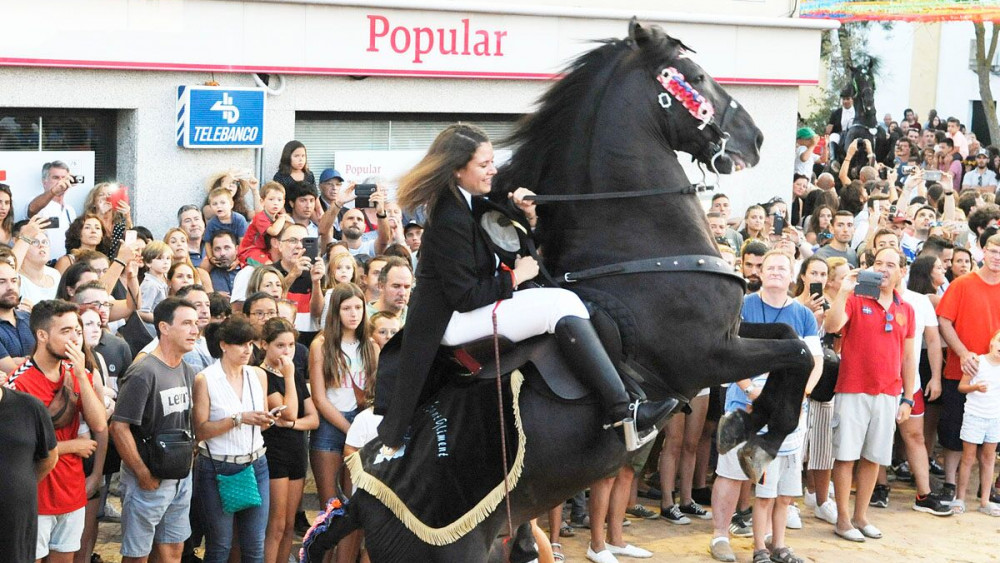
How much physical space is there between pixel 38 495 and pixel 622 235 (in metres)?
3.58

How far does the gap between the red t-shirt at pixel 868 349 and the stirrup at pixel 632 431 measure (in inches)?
189

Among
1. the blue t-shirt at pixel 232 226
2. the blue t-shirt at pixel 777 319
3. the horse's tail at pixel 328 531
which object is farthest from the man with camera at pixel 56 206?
the blue t-shirt at pixel 777 319

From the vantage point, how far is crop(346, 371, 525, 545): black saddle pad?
20.3 ft

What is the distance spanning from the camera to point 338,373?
350 inches

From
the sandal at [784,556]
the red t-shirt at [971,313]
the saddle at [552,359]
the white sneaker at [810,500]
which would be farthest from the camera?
the red t-shirt at [971,313]

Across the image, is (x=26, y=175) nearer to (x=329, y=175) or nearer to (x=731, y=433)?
(x=329, y=175)

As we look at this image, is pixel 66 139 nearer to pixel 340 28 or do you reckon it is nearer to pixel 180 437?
pixel 340 28

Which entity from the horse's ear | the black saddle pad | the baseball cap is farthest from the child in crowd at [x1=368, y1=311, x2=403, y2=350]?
the baseball cap

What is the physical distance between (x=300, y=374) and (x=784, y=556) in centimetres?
362

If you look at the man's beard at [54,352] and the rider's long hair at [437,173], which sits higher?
the rider's long hair at [437,173]

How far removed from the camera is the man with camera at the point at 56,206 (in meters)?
11.2

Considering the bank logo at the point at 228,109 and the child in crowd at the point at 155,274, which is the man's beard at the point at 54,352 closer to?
the child in crowd at the point at 155,274

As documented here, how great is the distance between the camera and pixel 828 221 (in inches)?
566

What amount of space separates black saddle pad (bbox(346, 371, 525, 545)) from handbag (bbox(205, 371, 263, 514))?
1.87 m
